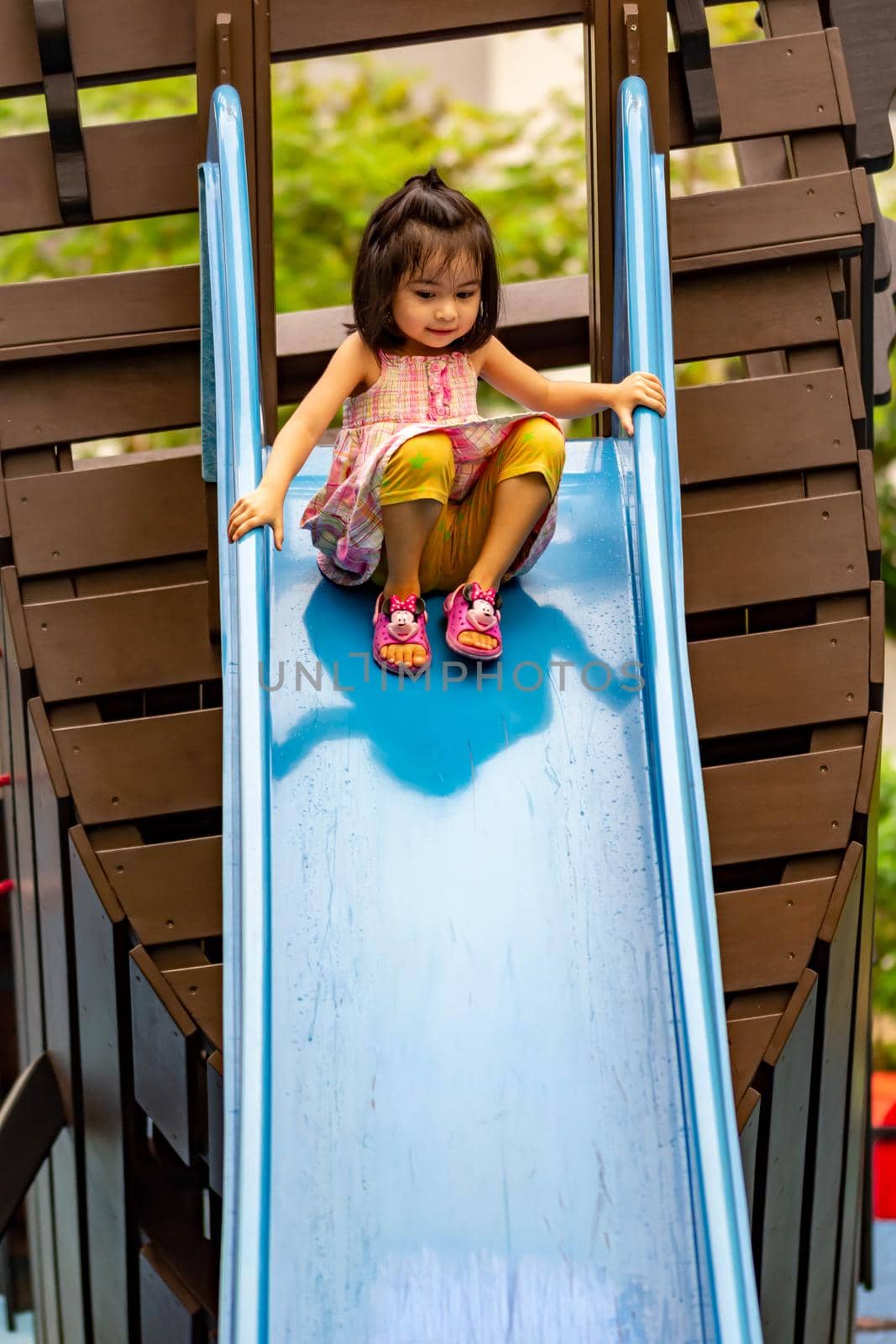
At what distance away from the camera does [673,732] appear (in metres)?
2.91

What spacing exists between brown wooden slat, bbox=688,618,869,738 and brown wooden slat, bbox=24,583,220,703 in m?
1.16

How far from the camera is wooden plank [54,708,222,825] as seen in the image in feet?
12.0

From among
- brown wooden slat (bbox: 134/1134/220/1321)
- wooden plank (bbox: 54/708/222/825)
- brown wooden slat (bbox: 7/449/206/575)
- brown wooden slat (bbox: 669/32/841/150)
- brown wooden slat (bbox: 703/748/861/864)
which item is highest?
brown wooden slat (bbox: 669/32/841/150)

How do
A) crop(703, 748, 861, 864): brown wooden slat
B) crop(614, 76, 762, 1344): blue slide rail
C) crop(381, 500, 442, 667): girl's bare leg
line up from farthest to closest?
crop(703, 748, 861, 864): brown wooden slat
crop(381, 500, 442, 667): girl's bare leg
crop(614, 76, 762, 1344): blue slide rail

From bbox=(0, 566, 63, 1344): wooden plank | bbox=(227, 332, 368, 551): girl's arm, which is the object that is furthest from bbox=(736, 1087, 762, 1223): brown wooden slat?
bbox=(0, 566, 63, 1344): wooden plank

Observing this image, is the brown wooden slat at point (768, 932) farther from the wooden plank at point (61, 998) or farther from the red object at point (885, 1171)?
the red object at point (885, 1171)

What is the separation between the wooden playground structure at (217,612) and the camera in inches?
143

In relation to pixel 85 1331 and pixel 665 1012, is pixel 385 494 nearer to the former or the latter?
pixel 665 1012

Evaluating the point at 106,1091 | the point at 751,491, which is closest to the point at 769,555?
the point at 751,491

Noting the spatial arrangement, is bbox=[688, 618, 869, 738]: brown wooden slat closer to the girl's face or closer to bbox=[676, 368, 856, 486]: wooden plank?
bbox=[676, 368, 856, 486]: wooden plank

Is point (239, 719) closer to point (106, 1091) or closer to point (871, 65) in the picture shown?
point (106, 1091)

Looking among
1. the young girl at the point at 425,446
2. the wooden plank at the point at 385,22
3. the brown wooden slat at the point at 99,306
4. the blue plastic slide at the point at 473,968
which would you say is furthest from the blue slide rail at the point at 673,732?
the brown wooden slat at the point at 99,306

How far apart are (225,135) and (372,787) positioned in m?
1.54

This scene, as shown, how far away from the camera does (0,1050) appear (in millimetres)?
6711
